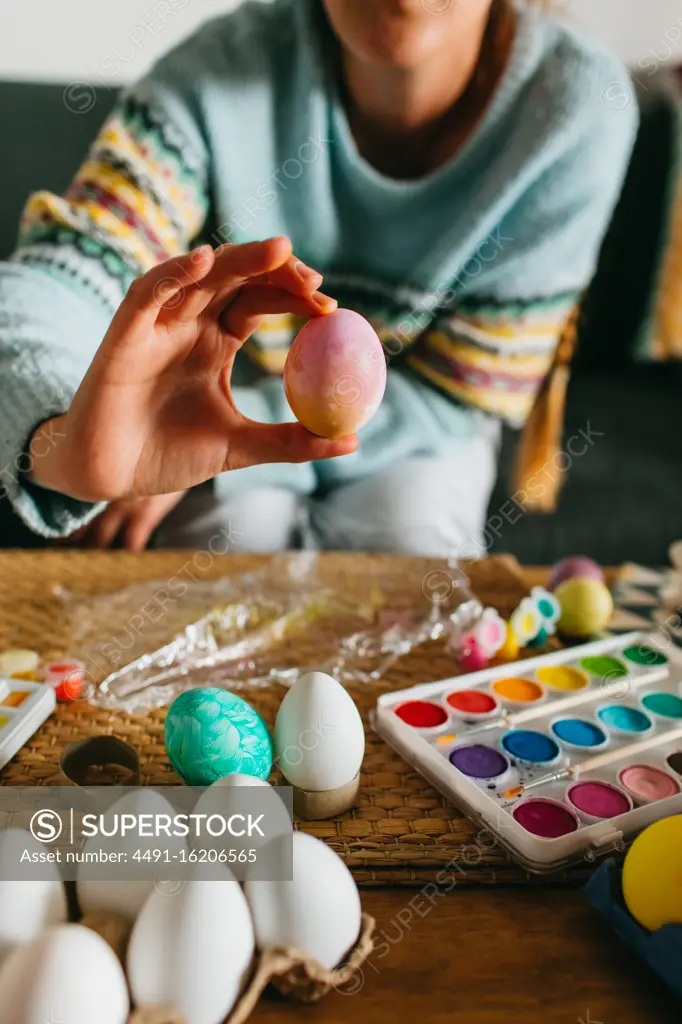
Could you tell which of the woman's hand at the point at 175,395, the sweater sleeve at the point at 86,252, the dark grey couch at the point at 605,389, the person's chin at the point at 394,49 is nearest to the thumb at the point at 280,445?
the woman's hand at the point at 175,395

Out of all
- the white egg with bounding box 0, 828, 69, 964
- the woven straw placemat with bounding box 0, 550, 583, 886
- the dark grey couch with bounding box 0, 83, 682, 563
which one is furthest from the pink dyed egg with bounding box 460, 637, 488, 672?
the dark grey couch with bounding box 0, 83, 682, 563

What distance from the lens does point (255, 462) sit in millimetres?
522

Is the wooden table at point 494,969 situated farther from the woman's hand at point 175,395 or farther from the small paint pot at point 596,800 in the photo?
the woman's hand at point 175,395

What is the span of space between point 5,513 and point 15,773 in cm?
25

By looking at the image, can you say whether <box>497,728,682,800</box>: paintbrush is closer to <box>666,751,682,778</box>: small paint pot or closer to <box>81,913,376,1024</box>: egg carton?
<box>666,751,682,778</box>: small paint pot

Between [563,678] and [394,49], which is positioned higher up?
[394,49]

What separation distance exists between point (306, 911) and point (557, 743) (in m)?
0.22

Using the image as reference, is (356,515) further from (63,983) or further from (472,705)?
(63,983)

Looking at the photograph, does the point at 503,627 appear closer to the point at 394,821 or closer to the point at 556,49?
the point at 394,821

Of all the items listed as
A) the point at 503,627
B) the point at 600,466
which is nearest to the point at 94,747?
the point at 503,627

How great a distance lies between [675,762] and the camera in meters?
0.49

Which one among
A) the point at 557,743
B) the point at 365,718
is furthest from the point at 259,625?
the point at 557,743

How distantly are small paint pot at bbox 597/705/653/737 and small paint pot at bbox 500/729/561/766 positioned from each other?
45mm

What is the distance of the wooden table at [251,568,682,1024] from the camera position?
1.15 feet
